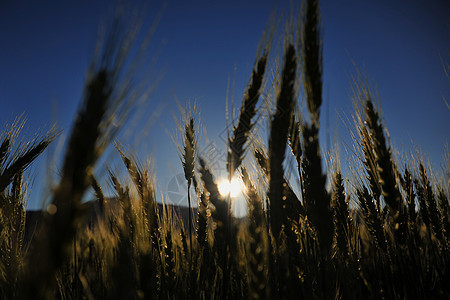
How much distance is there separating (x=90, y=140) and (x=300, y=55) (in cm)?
112

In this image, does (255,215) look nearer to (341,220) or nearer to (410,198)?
(341,220)

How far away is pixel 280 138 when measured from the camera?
Answer: 1.15 meters

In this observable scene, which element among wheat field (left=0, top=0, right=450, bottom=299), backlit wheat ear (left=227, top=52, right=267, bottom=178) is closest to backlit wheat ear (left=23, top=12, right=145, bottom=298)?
wheat field (left=0, top=0, right=450, bottom=299)

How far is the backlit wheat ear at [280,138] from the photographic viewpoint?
3.62ft

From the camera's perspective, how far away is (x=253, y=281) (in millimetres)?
1115

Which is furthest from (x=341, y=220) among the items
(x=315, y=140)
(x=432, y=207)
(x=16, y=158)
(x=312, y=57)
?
(x=16, y=158)

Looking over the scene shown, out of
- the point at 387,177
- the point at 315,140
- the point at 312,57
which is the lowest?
the point at 387,177

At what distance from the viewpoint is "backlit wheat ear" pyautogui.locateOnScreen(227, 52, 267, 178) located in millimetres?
1365

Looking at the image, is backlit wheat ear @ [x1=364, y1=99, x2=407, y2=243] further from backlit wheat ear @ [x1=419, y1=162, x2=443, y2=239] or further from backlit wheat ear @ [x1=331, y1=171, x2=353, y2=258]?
backlit wheat ear @ [x1=419, y1=162, x2=443, y2=239]

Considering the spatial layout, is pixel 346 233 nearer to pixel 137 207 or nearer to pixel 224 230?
pixel 224 230

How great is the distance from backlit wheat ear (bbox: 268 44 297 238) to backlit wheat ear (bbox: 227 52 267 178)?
21 cm

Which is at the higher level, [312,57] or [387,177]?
[312,57]

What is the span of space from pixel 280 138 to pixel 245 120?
308 mm

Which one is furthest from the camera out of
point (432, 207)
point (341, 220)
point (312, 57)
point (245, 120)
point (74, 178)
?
point (432, 207)
